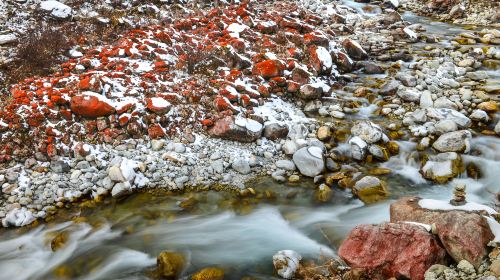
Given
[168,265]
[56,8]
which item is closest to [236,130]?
[168,265]

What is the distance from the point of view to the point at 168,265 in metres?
4.64

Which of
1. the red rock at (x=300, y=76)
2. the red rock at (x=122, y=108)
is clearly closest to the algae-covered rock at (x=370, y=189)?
the red rock at (x=300, y=76)

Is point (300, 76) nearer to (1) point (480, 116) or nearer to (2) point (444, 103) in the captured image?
(2) point (444, 103)

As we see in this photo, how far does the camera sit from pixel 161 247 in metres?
5.26

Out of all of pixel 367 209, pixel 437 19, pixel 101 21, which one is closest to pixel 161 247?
pixel 367 209

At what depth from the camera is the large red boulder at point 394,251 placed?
3826 millimetres

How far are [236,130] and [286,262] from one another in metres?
3.23

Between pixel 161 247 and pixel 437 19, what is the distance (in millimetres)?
→ 14750

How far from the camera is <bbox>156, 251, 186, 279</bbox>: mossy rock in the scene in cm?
462

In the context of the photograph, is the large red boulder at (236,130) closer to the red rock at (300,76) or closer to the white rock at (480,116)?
the red rock at (300,76)

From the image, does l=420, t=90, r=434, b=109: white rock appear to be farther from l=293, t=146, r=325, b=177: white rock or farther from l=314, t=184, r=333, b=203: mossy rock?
l=314, t=184, r=333, b=203: mossy rock

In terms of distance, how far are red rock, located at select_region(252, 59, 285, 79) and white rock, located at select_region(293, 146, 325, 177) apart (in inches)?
103

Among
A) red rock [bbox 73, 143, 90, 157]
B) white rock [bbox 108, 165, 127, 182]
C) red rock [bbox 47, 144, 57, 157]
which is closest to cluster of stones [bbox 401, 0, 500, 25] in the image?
white rock [bbox 108, 165, 127, 182]

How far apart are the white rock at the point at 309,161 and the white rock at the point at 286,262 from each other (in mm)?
2173
